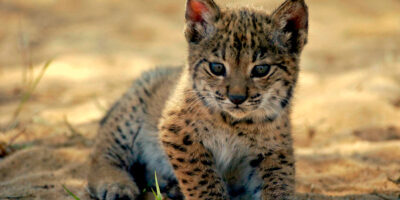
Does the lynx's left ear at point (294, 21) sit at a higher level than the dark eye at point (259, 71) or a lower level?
higher

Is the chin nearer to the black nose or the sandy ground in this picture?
the black nose

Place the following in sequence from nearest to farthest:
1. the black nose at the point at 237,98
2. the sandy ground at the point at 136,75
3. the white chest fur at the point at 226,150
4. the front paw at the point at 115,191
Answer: the black nose at the point at 237,98 → the white chest fur at the point at 226,150 → the front paw at the point at 115,191 → the sandy ground at the point at 136,75

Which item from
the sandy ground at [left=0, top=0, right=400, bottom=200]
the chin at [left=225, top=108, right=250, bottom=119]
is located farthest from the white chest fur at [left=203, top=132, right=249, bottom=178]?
the sandy ground at [left=0, top=0, right=400, bottom=200]

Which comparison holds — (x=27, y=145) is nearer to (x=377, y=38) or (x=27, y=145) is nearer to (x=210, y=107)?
(x=210, y=107)

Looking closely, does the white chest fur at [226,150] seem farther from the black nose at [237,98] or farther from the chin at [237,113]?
the black nose at [237,98]

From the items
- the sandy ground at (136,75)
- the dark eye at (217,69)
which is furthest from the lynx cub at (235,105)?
the sandy ground at (136,75)

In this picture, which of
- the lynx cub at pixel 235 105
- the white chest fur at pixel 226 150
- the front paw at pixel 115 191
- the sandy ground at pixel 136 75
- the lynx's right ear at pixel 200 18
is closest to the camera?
the lynx cub at pixel 235 105

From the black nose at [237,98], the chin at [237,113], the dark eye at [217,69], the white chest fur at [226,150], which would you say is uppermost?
the dark eye at [217,69]
